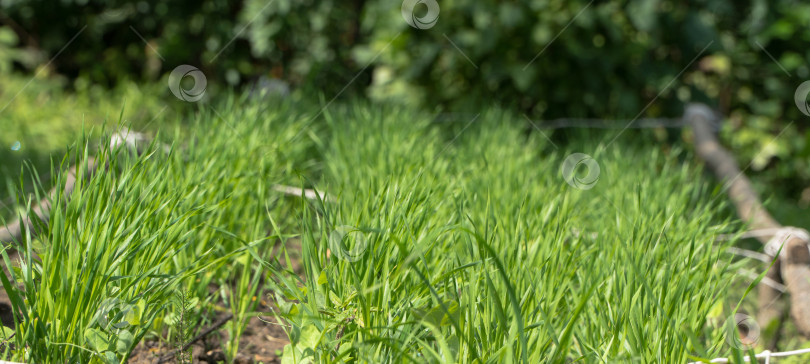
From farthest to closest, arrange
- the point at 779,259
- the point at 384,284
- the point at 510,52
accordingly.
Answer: the point at 510,52, the point at 779,259, the point at 384,284

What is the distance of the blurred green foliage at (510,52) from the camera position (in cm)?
357

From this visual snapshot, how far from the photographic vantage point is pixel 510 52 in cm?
375

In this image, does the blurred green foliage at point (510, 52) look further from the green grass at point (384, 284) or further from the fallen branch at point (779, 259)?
the green grass at point (384, 284)

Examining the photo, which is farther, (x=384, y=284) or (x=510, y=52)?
(x=510, y=52)

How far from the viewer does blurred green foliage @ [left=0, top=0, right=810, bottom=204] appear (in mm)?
3568

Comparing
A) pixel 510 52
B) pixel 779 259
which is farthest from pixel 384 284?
pixel 510 52

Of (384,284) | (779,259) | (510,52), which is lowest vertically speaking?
(384,284)

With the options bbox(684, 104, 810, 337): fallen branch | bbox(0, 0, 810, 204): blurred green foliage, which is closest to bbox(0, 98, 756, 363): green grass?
bbox(684, 104, 810, 337): fallen branch

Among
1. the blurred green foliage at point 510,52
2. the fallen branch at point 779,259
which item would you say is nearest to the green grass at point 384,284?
the fallen branch at point 779,259

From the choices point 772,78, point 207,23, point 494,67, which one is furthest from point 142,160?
point 772,78

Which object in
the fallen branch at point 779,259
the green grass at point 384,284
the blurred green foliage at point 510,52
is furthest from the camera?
the blurred green foliage at point 510,52

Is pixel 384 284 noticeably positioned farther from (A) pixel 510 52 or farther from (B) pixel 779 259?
(A) pixel 510 52

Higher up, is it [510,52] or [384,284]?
[510,52]

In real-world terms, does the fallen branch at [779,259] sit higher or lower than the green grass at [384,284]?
higher
